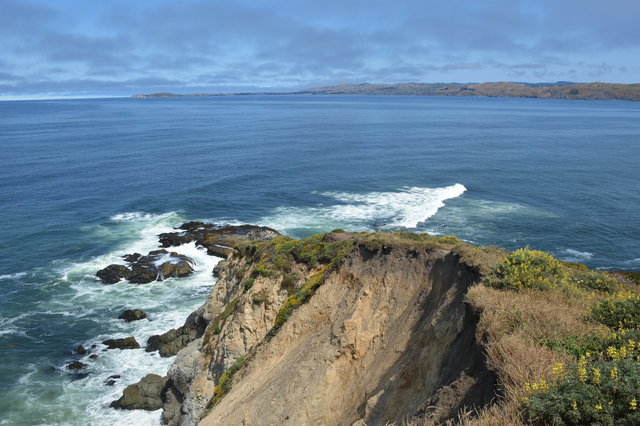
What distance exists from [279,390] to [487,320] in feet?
34.3

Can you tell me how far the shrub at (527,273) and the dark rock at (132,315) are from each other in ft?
100

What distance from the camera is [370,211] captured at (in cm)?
5712

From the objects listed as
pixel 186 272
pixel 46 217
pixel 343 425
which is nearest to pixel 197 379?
pixel 343 425

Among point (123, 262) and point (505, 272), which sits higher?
point (505, 272)

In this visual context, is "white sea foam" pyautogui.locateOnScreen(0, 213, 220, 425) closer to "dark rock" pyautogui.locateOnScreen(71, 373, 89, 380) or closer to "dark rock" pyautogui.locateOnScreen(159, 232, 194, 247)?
"dark rock" pyautogui.locateOnScreen(71, 373, 89, 380)

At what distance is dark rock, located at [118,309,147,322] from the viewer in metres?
36.4

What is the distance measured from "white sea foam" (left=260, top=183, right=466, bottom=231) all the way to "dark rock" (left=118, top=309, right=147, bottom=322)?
2001 centimetres

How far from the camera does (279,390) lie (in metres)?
18.4

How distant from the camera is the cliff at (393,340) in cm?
916

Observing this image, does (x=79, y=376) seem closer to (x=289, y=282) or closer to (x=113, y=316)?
(x=113, y=316)

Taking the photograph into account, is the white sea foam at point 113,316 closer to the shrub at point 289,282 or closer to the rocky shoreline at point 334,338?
the rocky shoreline at point 334,338

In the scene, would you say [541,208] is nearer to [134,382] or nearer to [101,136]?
[134,382]

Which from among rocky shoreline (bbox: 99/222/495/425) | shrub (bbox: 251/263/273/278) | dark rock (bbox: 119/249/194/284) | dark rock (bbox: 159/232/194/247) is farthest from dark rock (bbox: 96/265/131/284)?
shrub (bbox: 251/263/273/278)

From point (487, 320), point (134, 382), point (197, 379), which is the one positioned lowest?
point (134, 382)
